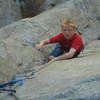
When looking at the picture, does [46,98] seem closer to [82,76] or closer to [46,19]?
[82,76]

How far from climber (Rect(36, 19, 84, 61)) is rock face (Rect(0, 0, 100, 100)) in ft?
0.78

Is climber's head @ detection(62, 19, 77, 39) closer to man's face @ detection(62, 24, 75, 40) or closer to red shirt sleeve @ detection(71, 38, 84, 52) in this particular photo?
man's face @ detection(62, 24, 75, 40)

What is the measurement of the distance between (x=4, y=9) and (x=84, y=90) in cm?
765

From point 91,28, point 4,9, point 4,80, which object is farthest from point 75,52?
point 4,9

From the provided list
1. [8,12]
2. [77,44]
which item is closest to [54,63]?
[77,44]

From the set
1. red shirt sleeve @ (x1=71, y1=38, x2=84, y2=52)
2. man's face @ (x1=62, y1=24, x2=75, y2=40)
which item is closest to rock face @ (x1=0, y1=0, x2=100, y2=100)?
red shirt sleeve @ (x1=71, y1=38, x2=84, y2=52)

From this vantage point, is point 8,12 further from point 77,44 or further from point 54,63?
point 54,63

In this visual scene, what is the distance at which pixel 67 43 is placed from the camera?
243 inches

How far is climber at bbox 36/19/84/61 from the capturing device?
5828 mm

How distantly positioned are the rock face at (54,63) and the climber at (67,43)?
0.78 feet

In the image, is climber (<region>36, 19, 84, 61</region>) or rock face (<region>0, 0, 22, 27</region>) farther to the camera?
rock face (<region>0, 0, 22, 27</region>)

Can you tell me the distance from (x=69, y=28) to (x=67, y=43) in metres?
0.45

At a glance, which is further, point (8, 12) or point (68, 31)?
point (8, 12)

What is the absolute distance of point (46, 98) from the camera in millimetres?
4039
